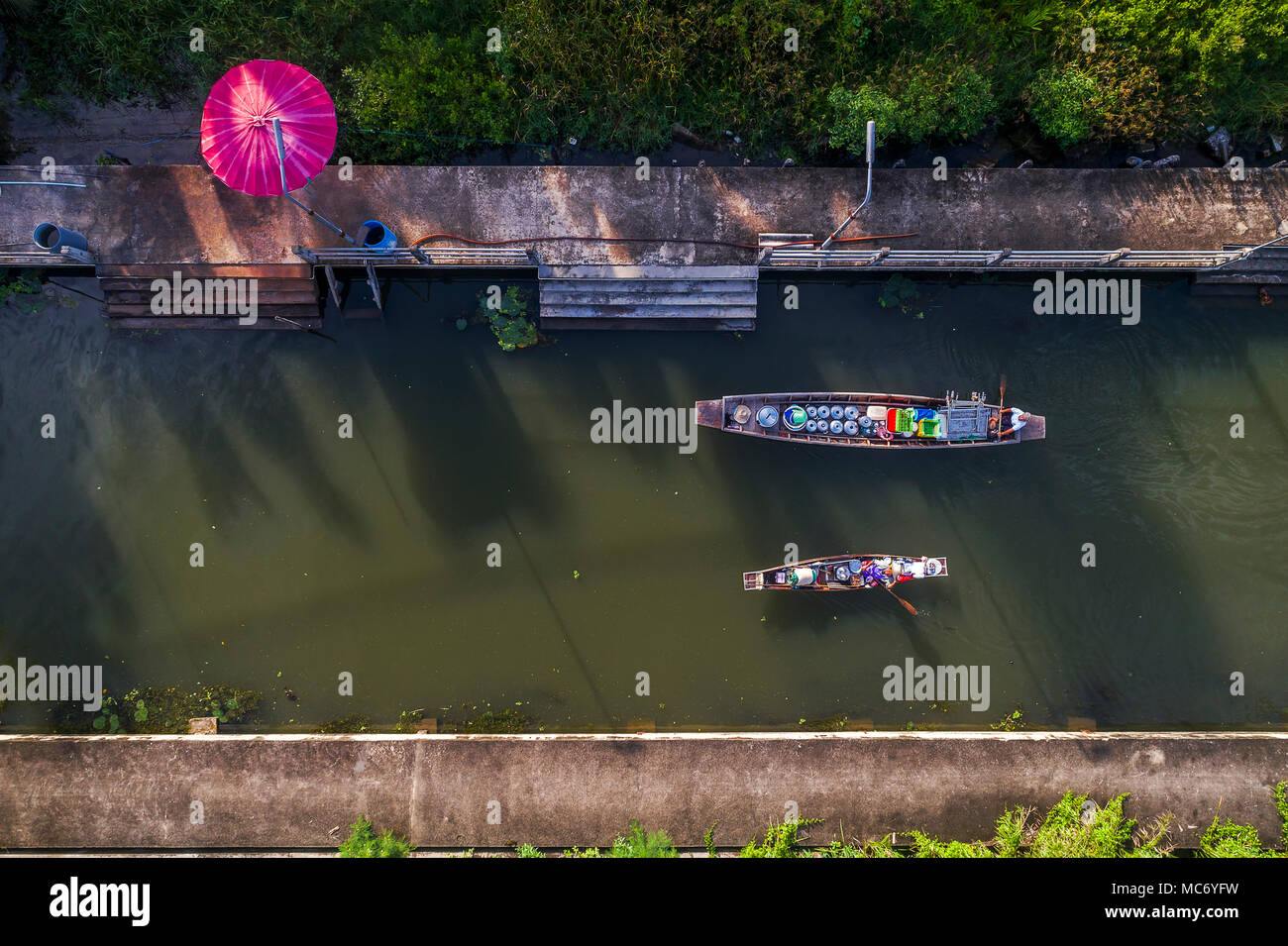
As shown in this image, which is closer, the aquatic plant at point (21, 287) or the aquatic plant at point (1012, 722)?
the aquatic plant at point (21, 287)

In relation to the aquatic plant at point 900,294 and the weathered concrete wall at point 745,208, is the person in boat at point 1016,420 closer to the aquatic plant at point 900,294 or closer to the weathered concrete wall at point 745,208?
the aquatic plant at point 900,294

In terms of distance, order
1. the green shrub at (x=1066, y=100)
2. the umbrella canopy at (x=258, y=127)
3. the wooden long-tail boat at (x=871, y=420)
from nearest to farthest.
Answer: the umbrella canopy at (x=258, y=127), the green shrub at (x=1066, y=100), the wooden long-tail boat at (x=871, y=420)

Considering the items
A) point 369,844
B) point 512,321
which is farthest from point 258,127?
point 369,844

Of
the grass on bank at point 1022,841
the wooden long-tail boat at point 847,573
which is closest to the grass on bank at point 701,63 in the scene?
the wooden long-tail boat at point 847,573

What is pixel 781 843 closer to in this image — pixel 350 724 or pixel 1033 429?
pixel 350 724

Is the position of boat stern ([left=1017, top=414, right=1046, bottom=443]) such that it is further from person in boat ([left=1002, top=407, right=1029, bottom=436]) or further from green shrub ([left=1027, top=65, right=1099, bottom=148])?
green shrub ([left=1027, top=65, right=1099, bottom=148])

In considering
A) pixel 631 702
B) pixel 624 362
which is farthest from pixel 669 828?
pixel 624 362

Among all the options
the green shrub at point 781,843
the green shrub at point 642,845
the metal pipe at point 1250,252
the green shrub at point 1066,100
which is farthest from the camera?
the green shrub at point 1066,100
